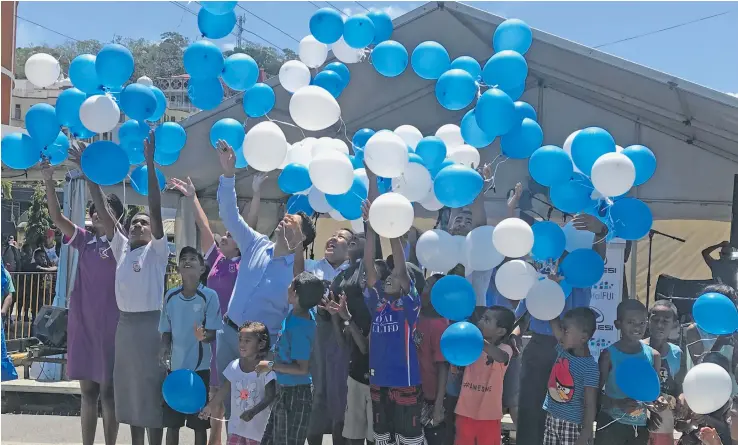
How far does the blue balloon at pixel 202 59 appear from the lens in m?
4.79

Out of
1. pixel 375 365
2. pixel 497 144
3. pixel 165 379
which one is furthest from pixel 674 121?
pixel 165 379

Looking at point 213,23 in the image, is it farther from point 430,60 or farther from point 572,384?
point 572,384

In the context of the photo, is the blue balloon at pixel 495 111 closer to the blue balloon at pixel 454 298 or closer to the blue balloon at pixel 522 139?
→ the blue balloon at pixel 522 139

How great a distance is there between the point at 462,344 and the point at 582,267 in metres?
0.84

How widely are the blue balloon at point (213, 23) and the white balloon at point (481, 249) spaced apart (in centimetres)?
203

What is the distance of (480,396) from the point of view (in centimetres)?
429

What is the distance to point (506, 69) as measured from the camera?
180 inches

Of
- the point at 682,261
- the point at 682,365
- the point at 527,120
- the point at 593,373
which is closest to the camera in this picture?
the point at 593,373

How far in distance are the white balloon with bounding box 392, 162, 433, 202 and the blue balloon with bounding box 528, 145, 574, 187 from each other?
603 mm

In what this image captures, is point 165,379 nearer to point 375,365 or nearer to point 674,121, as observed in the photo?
point 375,365

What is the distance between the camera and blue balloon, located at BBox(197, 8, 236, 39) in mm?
4895

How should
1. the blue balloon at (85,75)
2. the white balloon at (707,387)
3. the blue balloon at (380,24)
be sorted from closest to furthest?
the white balloon at (707,387), the blue balloon at (85,75), the blue balloon at (380,24)

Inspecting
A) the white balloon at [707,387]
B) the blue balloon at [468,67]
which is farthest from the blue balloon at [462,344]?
the blue balloon at [468,67]

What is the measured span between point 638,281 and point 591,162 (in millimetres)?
6013
